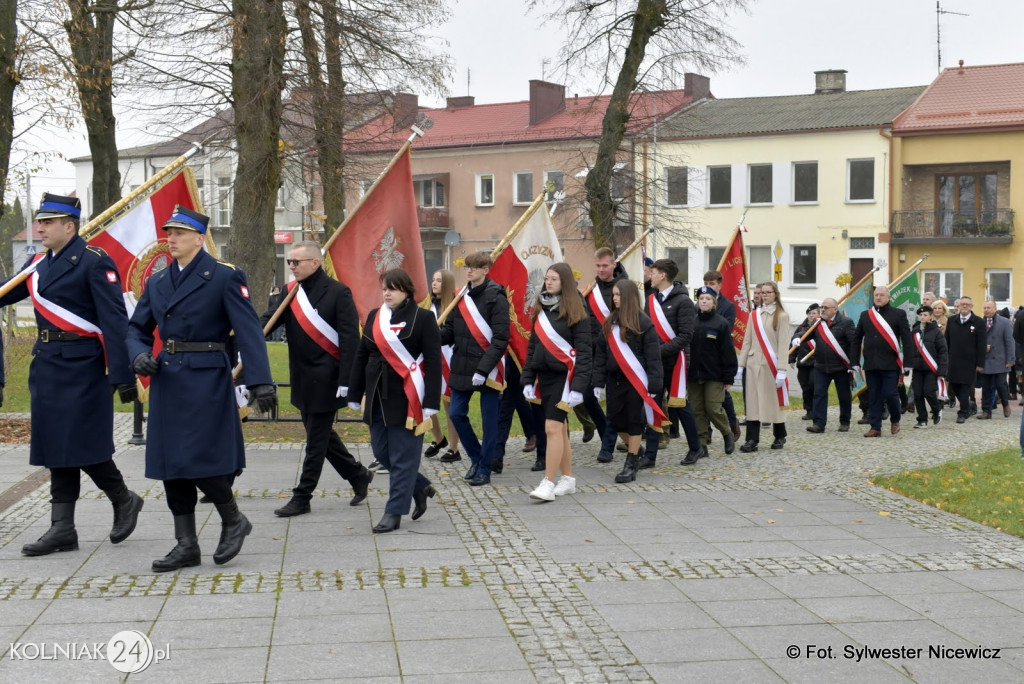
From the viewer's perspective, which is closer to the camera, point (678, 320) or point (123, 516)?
point (123, 516)

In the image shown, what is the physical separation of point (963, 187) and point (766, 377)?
35338 millimetres

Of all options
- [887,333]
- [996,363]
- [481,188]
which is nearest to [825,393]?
[887,333]

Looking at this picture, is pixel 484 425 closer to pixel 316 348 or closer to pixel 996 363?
pixel 316 348

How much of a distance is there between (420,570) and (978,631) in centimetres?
300

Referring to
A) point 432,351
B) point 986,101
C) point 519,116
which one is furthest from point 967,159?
point 432,351

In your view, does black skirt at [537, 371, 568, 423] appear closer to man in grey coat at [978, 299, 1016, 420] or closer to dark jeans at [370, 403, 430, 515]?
dark jeans at [370, 403, 430, 515]

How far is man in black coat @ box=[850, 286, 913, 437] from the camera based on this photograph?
48.2ft

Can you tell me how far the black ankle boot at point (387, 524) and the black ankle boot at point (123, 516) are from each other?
154 centimetres

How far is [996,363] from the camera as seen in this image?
18.5 metres

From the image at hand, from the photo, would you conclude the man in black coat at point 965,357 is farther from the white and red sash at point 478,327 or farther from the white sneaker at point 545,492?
the white sneaker at point 545,492

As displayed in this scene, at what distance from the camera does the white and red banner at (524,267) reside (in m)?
11.9

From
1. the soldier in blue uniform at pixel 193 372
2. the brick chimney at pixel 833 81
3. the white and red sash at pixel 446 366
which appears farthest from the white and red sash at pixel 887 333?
the brick chimney at pixel 833 81

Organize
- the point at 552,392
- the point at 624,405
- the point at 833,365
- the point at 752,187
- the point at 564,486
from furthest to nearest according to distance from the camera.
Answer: the point at 752,187 < the point at 833,365 < the point at 624,405 < the point at 564,486 < the point at 552,392

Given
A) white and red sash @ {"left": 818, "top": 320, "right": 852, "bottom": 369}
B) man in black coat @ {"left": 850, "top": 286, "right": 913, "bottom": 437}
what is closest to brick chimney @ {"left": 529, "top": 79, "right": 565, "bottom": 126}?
white and red sash @ {"left": 818, "top": 320, "right": 852, "bottom": 369}
